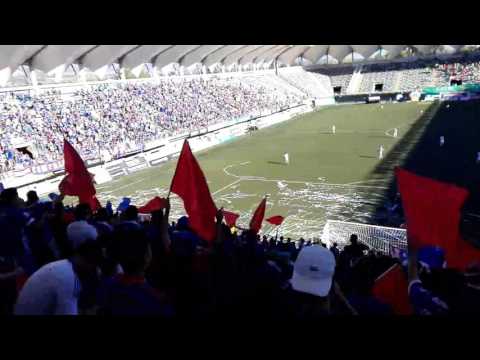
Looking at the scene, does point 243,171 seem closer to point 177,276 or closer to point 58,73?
point 58,73

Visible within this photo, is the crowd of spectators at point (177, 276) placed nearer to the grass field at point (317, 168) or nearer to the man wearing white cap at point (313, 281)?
the man wearing white cap at point (313, 281)

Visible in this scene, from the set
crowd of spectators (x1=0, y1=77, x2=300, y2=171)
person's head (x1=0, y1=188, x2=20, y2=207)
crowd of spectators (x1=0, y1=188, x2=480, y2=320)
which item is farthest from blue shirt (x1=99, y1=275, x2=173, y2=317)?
crowd of spectators (x1=0, y1=77, x2=300, y2=171)

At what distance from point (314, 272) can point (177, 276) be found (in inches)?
69.7

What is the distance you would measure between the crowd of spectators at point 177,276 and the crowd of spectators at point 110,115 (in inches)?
768

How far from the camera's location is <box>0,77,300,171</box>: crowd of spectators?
2566 cm

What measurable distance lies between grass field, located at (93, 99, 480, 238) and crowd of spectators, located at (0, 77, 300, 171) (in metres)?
4.84

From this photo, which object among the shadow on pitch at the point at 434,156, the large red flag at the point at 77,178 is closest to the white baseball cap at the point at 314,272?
the large red flag at the point at 77,178

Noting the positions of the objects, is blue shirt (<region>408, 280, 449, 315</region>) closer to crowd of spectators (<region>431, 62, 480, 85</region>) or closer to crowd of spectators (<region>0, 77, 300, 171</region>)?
crowd of spectators (<region>0, 77, 300, 171</region>)

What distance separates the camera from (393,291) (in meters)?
3.82

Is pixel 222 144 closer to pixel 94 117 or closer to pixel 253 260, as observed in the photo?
pixel 94 117

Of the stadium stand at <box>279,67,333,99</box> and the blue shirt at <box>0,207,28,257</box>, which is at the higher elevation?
the blue shirt at <box>0,207,28,257</box>
